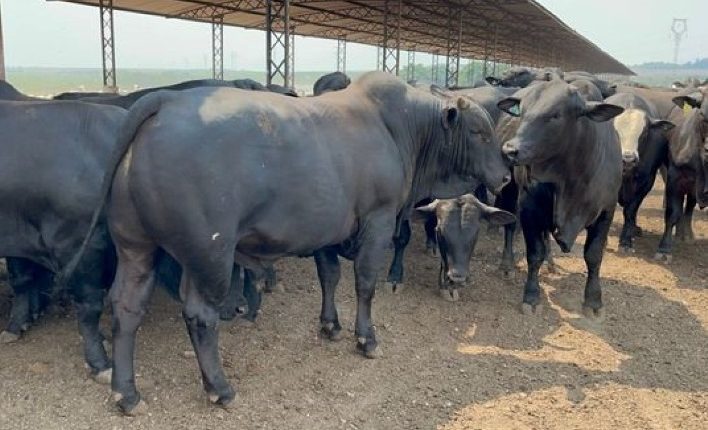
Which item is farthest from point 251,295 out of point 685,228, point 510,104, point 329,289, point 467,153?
point 685,228

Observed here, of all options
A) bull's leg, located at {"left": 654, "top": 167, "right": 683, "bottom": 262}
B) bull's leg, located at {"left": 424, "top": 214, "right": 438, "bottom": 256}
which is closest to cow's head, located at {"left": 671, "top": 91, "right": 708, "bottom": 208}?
bull's leg, located at {"left": 654, "top": 167, "right": 683, "bottom": 262}

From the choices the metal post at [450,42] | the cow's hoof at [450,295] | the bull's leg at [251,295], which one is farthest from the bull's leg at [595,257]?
the metal post at [450,42]

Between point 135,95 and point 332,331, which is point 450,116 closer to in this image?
point 332,331

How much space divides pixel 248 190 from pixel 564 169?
116 inches

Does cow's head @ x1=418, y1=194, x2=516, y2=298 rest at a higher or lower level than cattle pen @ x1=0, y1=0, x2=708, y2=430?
higher

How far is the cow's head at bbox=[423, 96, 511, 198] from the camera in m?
5.03

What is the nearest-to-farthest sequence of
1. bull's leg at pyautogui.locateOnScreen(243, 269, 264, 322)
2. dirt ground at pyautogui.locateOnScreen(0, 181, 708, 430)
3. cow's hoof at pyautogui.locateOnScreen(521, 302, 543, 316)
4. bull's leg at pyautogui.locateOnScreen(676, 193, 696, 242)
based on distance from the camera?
dirt ground at pyautogui.locateOnScreen(0, 181, 708, 430), bull's leg at pyautogui.locateOnScreen(243, 269, 264, 322), cow's hoof at pyautogui.locateOnScreen(521, 302, 543, 316), bull's leg at pyautogui.locateOnScreen(676, 193, 696, 242)

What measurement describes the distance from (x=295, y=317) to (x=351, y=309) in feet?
1.79

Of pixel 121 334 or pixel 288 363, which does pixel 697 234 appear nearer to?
pixel 288 363

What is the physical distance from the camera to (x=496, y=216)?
Result: 6.09 meters

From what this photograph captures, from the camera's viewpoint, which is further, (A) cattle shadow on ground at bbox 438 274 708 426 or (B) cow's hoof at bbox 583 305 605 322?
(B) cow's hoof at bbox 583 305 605 322

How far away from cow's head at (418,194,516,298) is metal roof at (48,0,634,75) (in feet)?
45.0

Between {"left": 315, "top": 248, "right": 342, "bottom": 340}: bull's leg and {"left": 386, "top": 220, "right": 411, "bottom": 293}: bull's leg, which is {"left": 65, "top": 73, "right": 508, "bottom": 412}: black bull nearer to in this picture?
{"left": 315, "top": 248, "right": 342, "bottom": 340}: bull's leg

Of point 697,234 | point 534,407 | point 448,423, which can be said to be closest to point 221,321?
point 448,423
